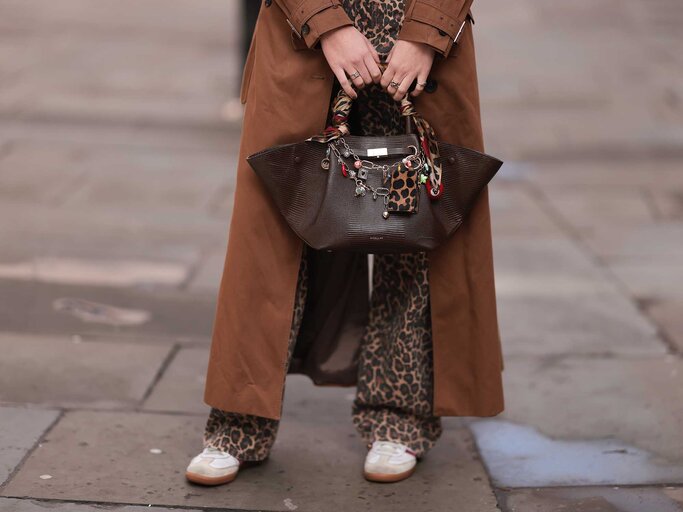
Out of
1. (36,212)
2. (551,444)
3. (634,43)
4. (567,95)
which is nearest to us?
(551,444)

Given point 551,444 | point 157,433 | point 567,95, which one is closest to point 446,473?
point 551,444

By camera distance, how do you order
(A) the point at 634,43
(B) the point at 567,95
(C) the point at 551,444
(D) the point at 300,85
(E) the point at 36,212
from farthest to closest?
(A) the point at 634,43
(B) the point at 567,95
(E) the point at 36,212
(C) the point at 551,444
(D) the point at 300,85

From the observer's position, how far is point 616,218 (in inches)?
255

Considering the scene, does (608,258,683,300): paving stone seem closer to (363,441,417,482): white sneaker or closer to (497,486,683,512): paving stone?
(497,486,683,512): paving stone

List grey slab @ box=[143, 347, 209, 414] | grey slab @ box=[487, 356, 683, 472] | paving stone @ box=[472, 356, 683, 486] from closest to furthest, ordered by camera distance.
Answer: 1. paving stone @ box=[472, 356, 683, 486]
2. grey slab @ box=[487, 356, 683, 472]
3. grey slab @ box=[143, 347, 209, 414]

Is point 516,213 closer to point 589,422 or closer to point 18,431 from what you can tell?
point 589,422

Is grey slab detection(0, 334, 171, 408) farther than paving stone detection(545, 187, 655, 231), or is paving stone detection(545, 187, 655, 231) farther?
paving stone detection(545, 187, 655, 231)

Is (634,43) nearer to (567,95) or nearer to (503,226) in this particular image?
(567,95)

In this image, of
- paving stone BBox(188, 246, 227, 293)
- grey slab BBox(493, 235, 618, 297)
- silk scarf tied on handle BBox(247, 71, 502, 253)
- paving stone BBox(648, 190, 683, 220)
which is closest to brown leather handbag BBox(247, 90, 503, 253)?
silk scarf tied on handle BBox(247, 71, 502, 253)

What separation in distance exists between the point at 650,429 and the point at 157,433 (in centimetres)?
161

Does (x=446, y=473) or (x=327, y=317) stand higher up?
(x=327, y=317)

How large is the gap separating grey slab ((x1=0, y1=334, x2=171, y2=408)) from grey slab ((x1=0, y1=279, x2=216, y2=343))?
14 centimetres

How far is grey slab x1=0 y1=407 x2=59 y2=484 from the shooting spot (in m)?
3.23

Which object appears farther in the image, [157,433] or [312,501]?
[157,433]
